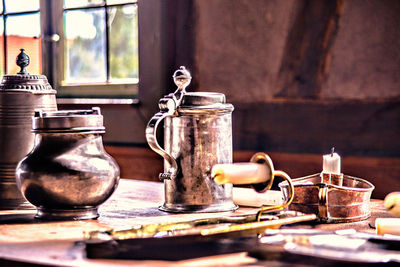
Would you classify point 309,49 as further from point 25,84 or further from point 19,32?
point 19,32

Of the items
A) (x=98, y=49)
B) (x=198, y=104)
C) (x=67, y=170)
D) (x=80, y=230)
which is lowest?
(x=80, y=230)

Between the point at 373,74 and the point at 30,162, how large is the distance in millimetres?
1678

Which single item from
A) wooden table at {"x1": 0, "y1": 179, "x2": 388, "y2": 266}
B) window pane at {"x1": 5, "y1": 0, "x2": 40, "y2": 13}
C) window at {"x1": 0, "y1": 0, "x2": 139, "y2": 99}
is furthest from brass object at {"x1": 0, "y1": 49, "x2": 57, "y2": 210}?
window pane at {"x1": 5, "y1": 0, "x2": 40, "y2": 13}

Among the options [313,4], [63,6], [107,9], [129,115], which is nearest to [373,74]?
[313,4]

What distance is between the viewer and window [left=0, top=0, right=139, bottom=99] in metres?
3.31

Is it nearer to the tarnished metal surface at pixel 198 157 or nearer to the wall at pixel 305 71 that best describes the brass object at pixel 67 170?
the tarnished metal surface at pixel 198 157

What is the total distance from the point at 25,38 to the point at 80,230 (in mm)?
2863

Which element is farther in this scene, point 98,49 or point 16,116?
point 98,49

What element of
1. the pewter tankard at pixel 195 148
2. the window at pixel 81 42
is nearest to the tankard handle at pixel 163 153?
the pewter tankard at pixel 195 148

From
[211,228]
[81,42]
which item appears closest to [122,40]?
[81,42]

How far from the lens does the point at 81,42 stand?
3.49 metres

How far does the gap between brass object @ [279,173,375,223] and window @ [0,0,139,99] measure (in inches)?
85.9

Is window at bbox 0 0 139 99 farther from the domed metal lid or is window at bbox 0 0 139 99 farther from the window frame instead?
the domed metal lid

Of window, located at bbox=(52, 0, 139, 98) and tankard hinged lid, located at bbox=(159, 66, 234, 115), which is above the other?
window, located at bbox=(52, 0, 139, 98)
